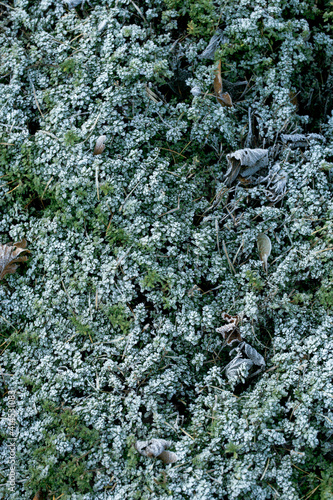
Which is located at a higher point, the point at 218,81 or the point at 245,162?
the point at 218,81

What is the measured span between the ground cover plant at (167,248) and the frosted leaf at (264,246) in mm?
12

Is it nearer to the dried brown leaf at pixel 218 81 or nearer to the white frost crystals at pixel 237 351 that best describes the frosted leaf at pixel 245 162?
the dried brown leaf at pixel 218 81

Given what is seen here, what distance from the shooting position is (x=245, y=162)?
3188 mm

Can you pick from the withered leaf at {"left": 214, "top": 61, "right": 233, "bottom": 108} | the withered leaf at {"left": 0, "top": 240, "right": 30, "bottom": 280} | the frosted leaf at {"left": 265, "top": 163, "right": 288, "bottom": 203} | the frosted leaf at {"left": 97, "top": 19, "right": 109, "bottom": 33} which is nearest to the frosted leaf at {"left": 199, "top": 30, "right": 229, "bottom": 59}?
the withered leaf at {"left": 214, "top": 61, "right": 233, "bottom": 108}

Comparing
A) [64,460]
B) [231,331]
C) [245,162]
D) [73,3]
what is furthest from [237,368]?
[73,3]

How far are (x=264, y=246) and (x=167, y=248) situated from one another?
2.36ft

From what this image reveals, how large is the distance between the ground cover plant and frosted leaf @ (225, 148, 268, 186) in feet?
0.05

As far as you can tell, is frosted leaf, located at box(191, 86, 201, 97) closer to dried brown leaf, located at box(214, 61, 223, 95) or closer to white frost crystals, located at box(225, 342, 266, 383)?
dried brown leaf, located at box(214, 61, 223, 95)

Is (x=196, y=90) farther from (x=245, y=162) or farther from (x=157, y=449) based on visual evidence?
(x=157, y=449)

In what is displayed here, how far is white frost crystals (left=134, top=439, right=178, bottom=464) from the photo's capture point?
2.49m

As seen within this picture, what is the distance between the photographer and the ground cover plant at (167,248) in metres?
2.52

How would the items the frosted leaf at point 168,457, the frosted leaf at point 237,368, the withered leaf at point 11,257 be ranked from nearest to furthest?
the frosted leaf at point 168,457
the frosted leaf at point 237,368
the withered leaf at point 11,257

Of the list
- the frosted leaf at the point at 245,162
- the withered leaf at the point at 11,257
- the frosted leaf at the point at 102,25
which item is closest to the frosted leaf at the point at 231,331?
the frosted leaf at the point at 245,162

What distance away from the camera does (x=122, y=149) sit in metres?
3.21
